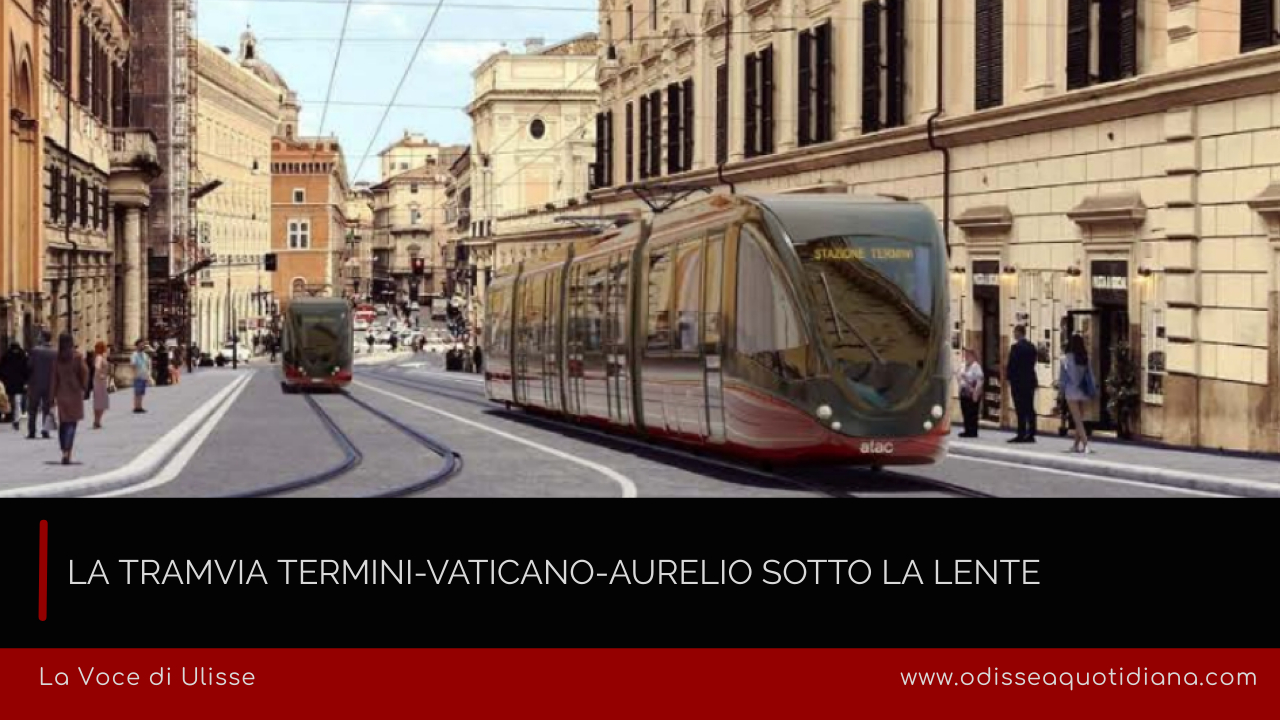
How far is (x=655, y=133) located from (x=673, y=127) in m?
2.60

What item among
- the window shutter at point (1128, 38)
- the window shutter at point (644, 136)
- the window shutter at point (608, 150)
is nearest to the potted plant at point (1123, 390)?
the window shutter at point (1128, 38)

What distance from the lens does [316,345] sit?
5675 cm

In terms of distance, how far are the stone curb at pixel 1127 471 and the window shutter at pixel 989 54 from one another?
7.77 metres

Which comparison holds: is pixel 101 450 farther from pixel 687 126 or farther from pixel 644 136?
pixel 644 136

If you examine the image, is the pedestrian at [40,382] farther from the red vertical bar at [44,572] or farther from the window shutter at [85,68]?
the window shutter at [85,68]

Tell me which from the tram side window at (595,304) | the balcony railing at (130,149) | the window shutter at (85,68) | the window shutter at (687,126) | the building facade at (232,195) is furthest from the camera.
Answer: the building facade at (232,195)

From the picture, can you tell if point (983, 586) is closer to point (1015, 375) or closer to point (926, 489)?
point (926, 489)

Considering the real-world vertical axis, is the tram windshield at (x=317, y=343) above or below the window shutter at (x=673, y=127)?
below

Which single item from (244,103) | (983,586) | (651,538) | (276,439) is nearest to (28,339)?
(276,439)

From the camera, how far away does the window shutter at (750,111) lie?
146ft

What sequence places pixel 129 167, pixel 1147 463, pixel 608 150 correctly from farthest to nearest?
pixel 608 150, pixel 129 167, pixel 1147 463

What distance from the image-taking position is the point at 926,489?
1922 cm

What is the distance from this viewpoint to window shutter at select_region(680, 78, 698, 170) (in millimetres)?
50094

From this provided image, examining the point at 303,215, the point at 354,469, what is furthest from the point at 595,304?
the point at 303,215
